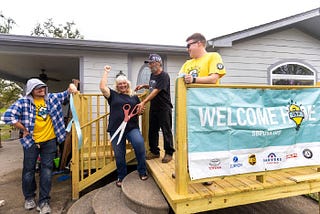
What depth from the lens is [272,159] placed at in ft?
6.58

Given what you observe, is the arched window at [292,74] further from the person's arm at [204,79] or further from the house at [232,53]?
the person's arm at [204,79]

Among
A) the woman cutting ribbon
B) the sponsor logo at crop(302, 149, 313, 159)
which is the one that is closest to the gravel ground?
the sponsor logo at crop(302, 149, 313, 159)

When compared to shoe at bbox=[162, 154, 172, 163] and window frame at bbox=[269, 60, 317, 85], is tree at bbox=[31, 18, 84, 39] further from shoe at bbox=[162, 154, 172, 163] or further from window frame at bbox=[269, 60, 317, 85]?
shoe at bbox=[162, 154, 172, 163]

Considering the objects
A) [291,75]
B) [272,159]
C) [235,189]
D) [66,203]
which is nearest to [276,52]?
[291,75]

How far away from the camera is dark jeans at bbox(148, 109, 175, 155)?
257 centimetres

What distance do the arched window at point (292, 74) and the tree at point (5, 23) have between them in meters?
20.3

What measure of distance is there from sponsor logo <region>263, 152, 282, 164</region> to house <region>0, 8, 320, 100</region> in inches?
117

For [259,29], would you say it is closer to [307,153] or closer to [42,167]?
[307,153]

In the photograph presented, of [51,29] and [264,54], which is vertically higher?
[51,29]

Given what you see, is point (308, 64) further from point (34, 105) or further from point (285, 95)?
point (34, 105)

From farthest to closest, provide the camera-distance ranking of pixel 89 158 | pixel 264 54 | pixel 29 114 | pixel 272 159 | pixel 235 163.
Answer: pixel 264 54, pixel 89 158, pixel 29 114, pixel 272 159, pixel 235 163

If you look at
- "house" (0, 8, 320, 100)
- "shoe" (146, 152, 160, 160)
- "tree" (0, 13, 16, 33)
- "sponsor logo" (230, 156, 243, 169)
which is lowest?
"shoe" (146, 152, 160, 160)

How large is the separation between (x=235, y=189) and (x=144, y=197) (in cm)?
89

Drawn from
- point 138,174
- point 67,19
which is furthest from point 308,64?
point 67,19
